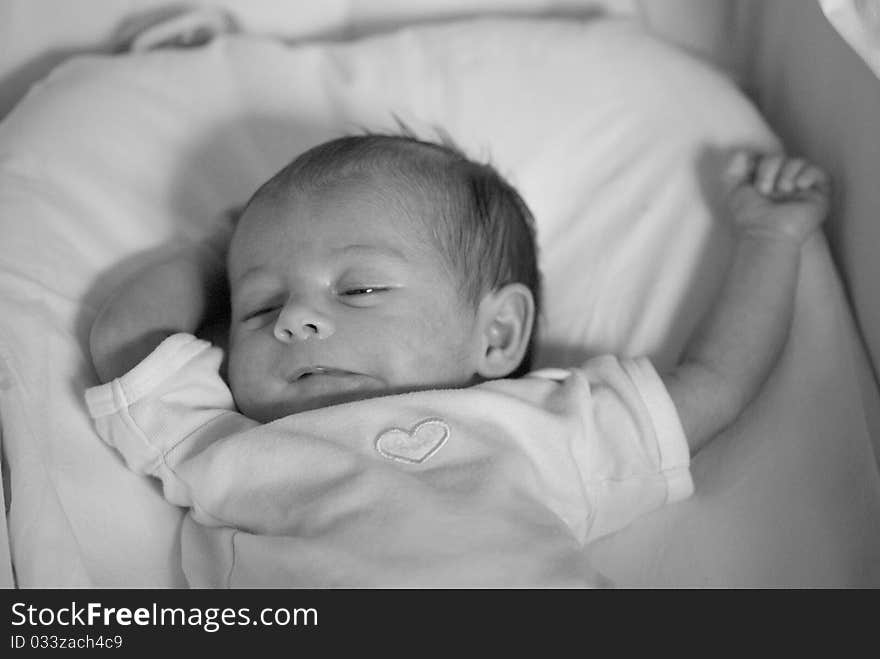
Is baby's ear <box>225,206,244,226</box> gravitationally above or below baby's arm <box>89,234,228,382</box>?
above

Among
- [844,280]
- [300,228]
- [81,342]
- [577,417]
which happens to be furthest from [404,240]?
[844,280]

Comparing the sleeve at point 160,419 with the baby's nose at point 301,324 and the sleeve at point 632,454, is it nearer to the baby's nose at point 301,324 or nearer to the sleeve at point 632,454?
the baby's nose at point 301,324

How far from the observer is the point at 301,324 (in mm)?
1034

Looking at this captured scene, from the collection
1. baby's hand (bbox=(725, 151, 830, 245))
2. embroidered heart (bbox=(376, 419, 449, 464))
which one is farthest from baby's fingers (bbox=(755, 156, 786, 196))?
embroidered heart (bbox=(376, 419, 449, 464))

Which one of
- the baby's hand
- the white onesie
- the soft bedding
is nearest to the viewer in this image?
the white onesie

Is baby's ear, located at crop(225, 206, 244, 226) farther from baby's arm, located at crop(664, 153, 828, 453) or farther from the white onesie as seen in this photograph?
baby's arm, located at crop(664, 153, 828, 453)

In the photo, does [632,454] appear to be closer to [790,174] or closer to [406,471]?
[406,471]

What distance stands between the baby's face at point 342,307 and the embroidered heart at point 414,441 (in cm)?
6

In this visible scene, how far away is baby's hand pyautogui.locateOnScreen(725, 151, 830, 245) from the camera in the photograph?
1.22m

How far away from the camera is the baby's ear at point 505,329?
3.74ft

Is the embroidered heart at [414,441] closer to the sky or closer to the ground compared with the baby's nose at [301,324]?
closer to the ground

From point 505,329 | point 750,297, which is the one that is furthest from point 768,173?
point 505,329

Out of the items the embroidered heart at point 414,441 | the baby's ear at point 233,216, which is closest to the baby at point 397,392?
the embroidered heart at point 414,441
